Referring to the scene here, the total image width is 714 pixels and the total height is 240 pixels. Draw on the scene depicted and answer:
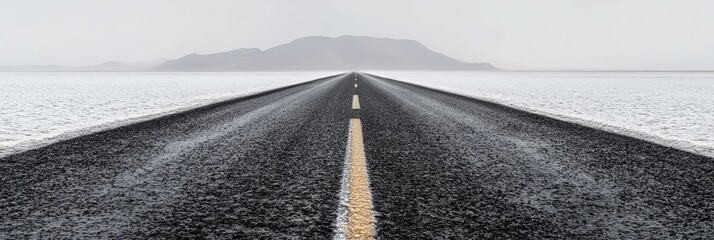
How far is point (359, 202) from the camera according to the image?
2652 mm

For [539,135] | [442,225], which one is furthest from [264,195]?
[539,135]

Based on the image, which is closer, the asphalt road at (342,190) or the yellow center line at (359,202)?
the yellow center line at (359,202)

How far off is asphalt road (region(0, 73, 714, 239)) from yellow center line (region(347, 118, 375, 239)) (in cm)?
6

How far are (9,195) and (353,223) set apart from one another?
2.26 m

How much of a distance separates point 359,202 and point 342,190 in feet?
1.03

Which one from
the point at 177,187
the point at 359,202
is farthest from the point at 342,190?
the point at 177,187

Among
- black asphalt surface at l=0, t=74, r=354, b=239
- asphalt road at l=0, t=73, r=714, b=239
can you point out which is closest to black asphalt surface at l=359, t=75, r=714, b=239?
asphalt road at l=0, t=73, r=714, b=239

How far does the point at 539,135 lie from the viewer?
5.87 meters

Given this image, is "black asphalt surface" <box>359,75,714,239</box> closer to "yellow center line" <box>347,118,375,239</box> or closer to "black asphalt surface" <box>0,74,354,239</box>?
"yellow center line" <box>347,118,375,239</box>

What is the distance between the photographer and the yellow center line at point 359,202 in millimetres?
2162

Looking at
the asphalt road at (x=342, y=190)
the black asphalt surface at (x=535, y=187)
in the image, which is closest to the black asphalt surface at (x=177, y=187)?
the asphalt road at (x=342, y=190)

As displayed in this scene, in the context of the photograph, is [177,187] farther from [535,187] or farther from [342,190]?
[535,187]

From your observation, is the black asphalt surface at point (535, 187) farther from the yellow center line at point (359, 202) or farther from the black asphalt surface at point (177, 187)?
the black asphalt surface at point (177, 187)

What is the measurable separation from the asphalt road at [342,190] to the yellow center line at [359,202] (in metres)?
0.06
